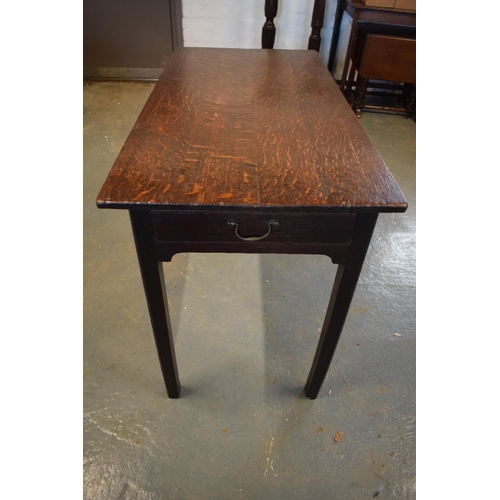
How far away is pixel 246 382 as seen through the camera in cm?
126

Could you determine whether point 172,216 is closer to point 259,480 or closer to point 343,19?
point 259,480

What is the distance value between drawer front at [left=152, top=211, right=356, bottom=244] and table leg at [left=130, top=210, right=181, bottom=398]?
0.03 metres

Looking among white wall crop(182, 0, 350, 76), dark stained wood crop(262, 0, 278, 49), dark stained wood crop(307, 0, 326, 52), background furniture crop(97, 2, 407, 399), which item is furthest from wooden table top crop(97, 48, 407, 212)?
white wall crop(182, 0, 350, 76)

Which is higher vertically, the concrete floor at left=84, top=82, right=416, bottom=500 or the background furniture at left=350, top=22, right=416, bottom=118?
the background furniture at left=350, top=22, right=416, bottom=118

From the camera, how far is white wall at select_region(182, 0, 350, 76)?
9.21 feet

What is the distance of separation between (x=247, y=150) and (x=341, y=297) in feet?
1.41

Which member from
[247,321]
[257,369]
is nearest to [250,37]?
[247,321]

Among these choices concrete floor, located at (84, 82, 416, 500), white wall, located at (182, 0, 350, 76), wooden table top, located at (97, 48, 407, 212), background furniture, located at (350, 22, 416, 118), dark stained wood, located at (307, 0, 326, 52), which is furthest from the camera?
white wall, located at (182, 0, 350, 76)

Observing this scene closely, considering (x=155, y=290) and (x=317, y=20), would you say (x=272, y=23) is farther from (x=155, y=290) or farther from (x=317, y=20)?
(x=155, y=290)

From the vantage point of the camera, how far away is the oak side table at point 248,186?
75cm

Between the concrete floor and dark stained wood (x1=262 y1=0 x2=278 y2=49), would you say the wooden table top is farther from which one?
dark stained wood (x1=262 y1=0 x2=278 y2=49)

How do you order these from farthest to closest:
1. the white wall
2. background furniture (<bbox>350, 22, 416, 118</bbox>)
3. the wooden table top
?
the white wall → background furniture (<bbox>350, 22, 416, 118</bbox>) → the wooden table top

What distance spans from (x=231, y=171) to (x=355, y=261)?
34 centimetres

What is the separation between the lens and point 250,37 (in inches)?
116
